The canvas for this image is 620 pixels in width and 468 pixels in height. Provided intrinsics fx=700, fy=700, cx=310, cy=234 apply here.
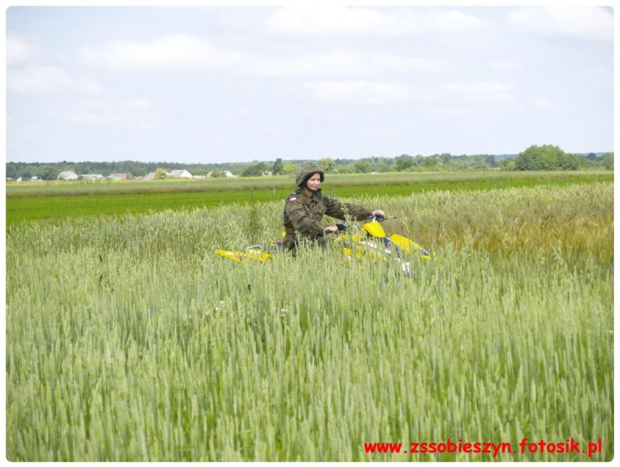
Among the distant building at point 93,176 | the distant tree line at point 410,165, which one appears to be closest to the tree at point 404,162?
the distant tree line at point 410,165

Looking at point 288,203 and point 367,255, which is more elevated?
point 288,203

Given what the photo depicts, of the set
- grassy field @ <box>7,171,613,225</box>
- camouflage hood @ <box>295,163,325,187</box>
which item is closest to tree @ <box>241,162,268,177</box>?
grassy field @ <box>7,171,613,225</box>

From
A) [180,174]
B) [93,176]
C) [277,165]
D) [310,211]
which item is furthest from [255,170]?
[310,211]

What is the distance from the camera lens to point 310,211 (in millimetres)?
7488

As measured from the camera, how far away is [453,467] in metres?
2.86

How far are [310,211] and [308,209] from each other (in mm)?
49

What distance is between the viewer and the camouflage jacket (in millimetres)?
7277

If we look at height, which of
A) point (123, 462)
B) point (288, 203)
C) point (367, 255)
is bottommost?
point (123, 462)

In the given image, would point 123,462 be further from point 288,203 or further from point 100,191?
point 100,191

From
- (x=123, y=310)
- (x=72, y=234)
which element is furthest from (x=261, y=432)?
(x=72, y=234)

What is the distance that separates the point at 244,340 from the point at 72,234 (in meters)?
10.5

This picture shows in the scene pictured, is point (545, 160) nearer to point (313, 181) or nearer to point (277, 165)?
point (277, 165)

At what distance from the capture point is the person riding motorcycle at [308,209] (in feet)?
23.9

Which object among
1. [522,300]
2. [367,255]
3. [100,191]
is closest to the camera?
[522,300]
